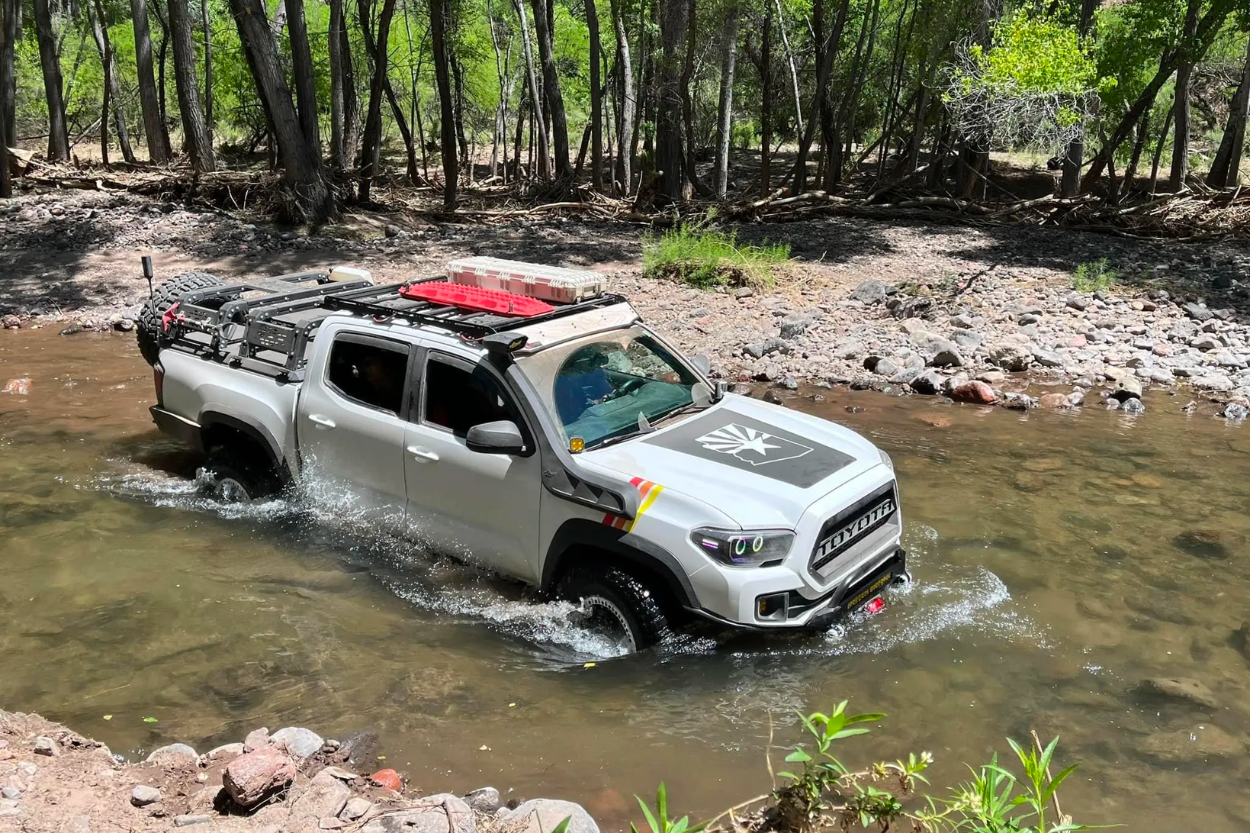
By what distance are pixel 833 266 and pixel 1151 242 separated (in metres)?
6.27

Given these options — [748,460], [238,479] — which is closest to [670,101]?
[238,479]

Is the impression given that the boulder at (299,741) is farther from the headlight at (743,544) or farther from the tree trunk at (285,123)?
the tree trunk at (285,123)

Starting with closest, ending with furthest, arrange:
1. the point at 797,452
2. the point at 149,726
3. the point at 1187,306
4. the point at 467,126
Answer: the point at 149,726, the point at 797,452, the point at 1187,306, the point at 467,126

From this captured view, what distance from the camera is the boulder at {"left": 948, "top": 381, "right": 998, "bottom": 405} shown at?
10.7m

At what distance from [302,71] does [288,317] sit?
43.4 feet

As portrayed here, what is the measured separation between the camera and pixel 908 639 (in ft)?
18.8

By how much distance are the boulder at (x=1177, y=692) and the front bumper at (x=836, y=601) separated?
4.72 ft

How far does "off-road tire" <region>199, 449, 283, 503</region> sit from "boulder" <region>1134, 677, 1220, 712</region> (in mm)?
5721

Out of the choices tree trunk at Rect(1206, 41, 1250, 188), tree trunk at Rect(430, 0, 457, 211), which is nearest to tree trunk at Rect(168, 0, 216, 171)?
tree trunk at Rect(430, 0, 457, 211)

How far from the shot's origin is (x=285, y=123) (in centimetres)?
1795

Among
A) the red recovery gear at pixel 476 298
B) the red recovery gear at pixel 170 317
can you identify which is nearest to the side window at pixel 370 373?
the red recovery gear at pixel 476 298

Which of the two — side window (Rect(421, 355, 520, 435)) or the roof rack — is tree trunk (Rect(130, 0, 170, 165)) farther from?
side window (Rect(421, 355, 520, 435))

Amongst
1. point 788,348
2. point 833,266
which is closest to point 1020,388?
point 788,348

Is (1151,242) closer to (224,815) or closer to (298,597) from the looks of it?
(298,597)
